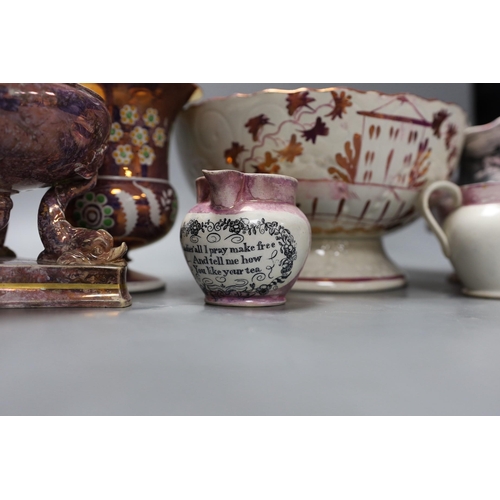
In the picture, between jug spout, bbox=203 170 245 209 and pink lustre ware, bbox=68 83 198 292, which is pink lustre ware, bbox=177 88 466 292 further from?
jug spout, bbox=203 170 245 209

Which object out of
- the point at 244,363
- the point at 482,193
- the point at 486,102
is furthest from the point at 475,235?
the point at 486,102

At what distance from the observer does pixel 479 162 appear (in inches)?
40.4

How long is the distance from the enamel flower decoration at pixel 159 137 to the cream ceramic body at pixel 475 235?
0.40 m

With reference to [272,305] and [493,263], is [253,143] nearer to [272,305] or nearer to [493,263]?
[272,305]

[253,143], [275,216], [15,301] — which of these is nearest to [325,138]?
[253,143]

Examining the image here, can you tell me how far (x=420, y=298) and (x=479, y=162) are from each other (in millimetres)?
338

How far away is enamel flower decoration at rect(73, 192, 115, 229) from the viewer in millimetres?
800

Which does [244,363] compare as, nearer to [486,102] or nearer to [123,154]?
[123,154]

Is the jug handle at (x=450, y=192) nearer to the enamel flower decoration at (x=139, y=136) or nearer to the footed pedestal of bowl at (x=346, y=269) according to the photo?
the footed pedestal of bowl at (x=346, y=269)

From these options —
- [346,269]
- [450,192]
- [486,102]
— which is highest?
[486,102]

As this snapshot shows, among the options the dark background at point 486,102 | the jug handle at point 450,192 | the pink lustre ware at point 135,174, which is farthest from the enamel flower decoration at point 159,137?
the dark background at point 486,102

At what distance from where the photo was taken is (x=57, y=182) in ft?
2.30

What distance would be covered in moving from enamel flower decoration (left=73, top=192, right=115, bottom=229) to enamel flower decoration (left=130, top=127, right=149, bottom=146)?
10cm

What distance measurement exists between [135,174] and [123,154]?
0.03m
